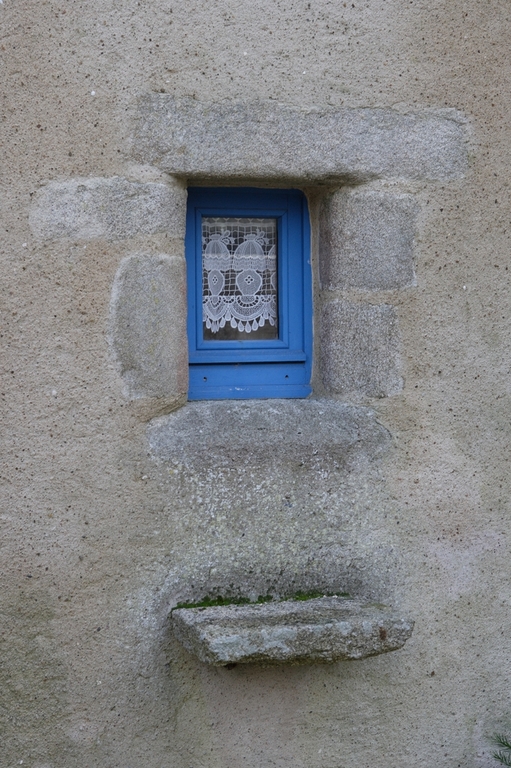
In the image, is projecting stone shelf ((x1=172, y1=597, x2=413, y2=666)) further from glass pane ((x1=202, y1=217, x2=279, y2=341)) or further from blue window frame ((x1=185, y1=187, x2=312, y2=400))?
glass pane ((x1=202, y1=217, x2=279, y2=341))

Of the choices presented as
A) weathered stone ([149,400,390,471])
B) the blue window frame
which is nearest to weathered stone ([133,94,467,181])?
the blue window frame

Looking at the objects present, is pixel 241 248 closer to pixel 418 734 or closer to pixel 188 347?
pixel 188 347

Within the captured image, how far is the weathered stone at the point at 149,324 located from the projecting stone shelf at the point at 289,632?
605mm

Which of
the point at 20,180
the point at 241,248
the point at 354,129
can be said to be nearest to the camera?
the point at 20,180

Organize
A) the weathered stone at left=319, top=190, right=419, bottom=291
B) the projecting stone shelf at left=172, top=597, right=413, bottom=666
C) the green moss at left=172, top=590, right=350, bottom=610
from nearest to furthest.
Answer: the projecting stone shelf at left=172, top=597, right=413, bottom=666
the green moss at left=172, top=590, right=350, bottom=610
the weathered stone at left=319, top=190, right=419, bottom=291

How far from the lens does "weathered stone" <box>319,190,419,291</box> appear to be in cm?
244

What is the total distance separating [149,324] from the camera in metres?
2.32

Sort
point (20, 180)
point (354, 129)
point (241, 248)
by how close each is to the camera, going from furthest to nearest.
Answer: point (241, 248), point (354, 129), point (20, 180)

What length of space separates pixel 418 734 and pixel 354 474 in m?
0.77

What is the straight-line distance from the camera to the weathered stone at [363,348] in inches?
97.0

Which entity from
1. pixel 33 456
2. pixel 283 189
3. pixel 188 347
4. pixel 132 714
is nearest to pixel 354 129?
pixel 283 189

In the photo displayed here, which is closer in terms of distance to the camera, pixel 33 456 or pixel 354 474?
pixel 33 456

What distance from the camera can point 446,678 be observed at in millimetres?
2494

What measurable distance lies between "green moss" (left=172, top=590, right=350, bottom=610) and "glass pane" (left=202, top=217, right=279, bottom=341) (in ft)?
2.43
